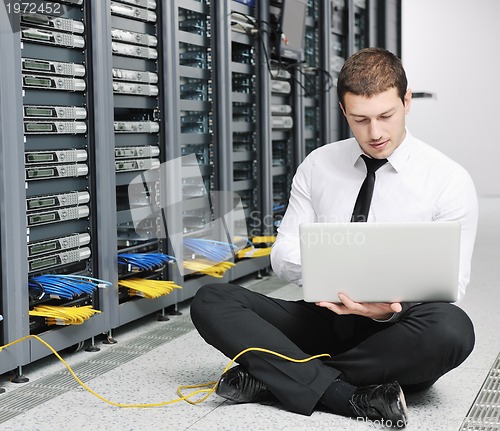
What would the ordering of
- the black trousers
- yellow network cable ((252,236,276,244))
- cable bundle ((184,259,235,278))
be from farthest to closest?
1. yellow network cable ((252,236,276,244))
2. cable bundle ((184,259,235,278))
3. the black trousers

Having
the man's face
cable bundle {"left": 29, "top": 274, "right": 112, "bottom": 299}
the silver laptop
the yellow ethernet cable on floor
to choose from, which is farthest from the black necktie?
cable bundle {"left": 29, "top": 274, "right": 112, "bottom": 299}

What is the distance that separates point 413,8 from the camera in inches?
408

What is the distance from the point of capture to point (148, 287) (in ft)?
11.5

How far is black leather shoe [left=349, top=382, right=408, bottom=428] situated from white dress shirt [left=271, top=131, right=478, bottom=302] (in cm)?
37

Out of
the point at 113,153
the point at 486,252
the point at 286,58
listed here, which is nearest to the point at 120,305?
the point at 113,153

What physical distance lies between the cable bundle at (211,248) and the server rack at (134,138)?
5 cm

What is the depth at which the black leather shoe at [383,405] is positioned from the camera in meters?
2.22

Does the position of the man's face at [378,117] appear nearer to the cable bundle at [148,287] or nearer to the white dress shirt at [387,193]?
the white dress shirt at [387,193]

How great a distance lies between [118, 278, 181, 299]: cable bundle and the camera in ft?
11.3

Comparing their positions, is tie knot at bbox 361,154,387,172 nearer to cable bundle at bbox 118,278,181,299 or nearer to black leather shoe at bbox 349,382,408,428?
black leather shoe at bbox 349,382,408,428

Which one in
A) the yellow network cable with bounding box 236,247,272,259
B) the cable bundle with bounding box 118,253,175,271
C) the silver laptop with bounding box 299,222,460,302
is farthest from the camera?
the yellow network cable with bounding box 236,247,272,259

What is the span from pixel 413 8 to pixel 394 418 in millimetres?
8896

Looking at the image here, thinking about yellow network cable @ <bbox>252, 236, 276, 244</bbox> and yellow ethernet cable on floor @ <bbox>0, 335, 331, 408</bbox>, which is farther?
yellow network cable @ <bbox>252, 236, 276, 244</bbox>

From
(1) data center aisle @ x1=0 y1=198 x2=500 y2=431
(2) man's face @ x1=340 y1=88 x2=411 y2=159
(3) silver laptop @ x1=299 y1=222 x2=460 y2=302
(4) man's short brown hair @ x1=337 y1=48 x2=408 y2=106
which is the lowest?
(1) data center aisle @ x1=0 y1=198 x2=500 y2=431
